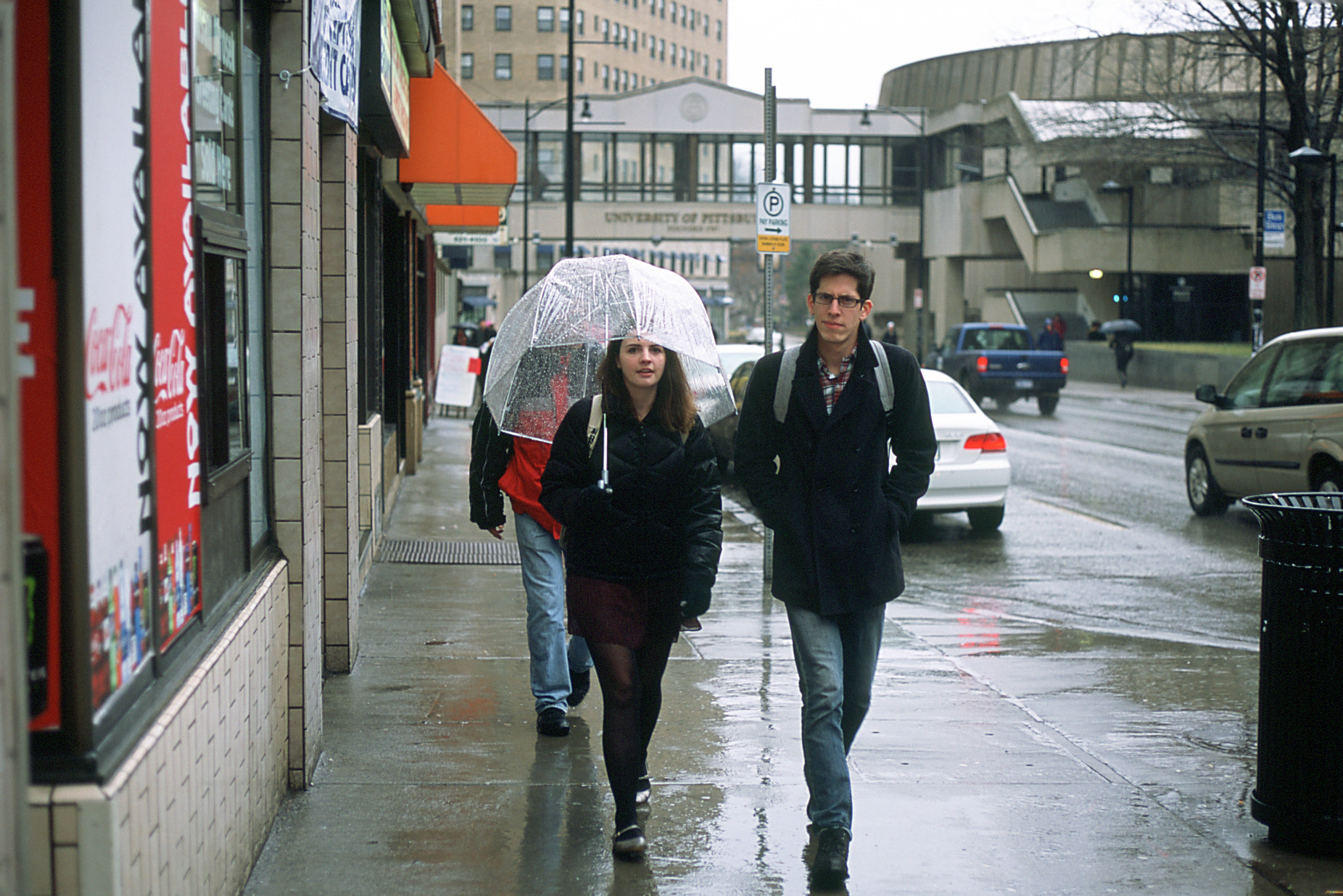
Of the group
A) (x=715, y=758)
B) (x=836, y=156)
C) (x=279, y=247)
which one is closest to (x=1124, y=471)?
(x=715, y=758)

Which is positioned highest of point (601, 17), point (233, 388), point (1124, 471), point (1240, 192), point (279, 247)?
point (601, 17)

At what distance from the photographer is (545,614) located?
20.0 feet

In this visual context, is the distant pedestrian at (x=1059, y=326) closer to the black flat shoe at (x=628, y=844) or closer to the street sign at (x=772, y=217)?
the street sign at (x=772, y=217)

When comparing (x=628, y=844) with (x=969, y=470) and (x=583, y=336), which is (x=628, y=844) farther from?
(x=969, y=470)

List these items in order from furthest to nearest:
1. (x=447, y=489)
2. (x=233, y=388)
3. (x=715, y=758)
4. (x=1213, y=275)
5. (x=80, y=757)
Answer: (x=1213, y=275) → (x=447, y=489) → (x=715, y=758) → (x=233, y=388) → (x=80, y=757)

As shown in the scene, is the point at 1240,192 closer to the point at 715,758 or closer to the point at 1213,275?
the point at 1213,275

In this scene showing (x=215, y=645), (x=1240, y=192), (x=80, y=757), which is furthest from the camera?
(x=1240, y=192)

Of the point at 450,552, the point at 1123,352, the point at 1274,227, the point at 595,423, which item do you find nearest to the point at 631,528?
the point at 595,423

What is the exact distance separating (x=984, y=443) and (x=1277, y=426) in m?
2.39

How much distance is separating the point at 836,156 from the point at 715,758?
187 ft

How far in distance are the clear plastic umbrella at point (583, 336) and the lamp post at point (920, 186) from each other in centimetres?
5275

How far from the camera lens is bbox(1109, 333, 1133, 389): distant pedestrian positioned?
135 feet

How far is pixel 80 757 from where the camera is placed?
107 inches

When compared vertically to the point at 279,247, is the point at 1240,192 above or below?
above
